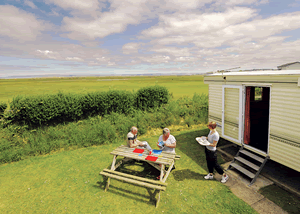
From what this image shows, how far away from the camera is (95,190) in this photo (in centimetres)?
529

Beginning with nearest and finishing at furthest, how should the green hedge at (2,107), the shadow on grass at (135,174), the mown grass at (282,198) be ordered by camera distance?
the mown grass at (282,198) < the shadow on grass at (135,174) < the green hedge at (2,107)

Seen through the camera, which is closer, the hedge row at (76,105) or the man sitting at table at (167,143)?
the man sitting at table at (167,143)

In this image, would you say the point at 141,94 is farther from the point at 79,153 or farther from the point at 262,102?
the point at 262,102

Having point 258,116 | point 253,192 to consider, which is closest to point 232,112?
point 258,116

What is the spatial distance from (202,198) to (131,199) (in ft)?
6.72

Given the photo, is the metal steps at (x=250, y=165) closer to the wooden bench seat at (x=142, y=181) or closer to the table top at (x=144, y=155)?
the table top at (x=144, y=155)

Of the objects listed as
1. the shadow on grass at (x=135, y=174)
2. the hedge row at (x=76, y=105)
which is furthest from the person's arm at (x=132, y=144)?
the hedge row at (x=76, y=105)

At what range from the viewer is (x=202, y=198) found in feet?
15.6

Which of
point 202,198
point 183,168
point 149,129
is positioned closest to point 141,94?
point 149,129

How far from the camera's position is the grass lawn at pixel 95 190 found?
4.54 meters

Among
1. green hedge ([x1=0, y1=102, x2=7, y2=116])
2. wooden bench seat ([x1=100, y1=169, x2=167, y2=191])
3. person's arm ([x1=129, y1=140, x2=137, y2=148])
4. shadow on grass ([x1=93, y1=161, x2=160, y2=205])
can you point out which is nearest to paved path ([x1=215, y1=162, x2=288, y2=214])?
wooden bench seat ([x1=100, y1=169, x2=167, y2=191])

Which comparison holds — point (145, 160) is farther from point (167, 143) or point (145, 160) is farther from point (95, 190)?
point (95, 190)

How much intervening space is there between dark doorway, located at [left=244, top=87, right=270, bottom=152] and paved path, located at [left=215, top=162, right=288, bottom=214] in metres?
1.53

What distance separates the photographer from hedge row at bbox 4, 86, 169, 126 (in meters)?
8.74
